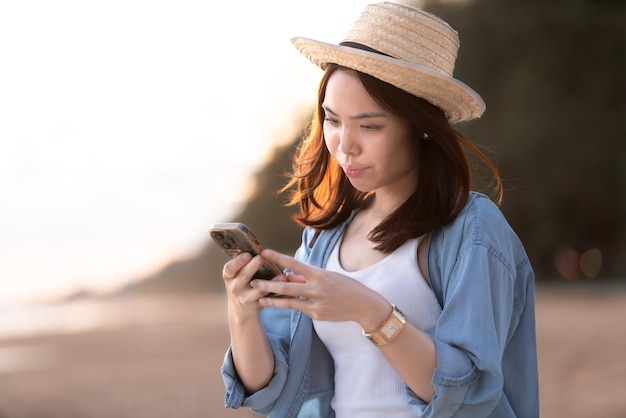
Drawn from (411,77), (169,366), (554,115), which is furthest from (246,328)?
(554,115)

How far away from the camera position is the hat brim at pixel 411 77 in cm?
202

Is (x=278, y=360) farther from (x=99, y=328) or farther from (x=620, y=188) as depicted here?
(x=620, y=188)

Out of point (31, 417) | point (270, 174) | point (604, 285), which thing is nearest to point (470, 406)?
point (31, 417)

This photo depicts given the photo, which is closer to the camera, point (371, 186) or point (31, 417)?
point (371, 186)

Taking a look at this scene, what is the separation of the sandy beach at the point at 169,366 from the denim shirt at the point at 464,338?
12.5 ft

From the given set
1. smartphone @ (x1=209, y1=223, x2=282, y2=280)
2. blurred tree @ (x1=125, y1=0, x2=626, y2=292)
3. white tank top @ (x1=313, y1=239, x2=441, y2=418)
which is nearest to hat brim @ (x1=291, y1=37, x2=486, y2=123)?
white tank top @ (x1=313, y1=239, x2=441, y2=418)

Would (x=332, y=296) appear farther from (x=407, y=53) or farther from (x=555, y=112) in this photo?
(x=555, y=112)

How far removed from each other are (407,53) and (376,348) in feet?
2.13

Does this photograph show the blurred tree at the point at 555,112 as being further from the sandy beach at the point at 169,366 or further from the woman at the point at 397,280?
the woman at the point at 397,280

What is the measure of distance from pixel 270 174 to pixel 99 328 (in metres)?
8.94

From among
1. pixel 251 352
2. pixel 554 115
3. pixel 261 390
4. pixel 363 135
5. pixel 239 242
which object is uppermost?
pixel 363 135

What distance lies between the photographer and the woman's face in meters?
2.06

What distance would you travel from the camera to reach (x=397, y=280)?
2.07 meters

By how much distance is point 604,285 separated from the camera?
1986cm
